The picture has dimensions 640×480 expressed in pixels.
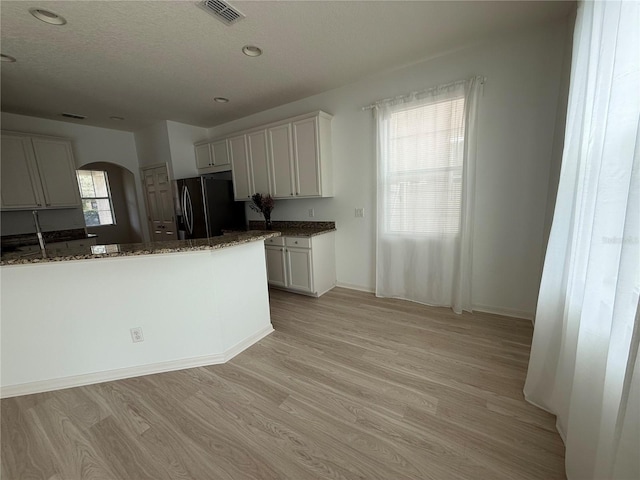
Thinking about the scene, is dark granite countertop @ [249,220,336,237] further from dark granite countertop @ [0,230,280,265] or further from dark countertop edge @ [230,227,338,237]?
dark granite countertop @ [0,230,280,265]

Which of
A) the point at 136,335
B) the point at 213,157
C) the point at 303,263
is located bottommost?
the point at 136,335

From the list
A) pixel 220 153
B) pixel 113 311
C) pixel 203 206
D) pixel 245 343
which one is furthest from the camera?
pixel 220 153

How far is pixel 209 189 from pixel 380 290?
303 cm

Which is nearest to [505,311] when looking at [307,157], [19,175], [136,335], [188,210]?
[307,157]

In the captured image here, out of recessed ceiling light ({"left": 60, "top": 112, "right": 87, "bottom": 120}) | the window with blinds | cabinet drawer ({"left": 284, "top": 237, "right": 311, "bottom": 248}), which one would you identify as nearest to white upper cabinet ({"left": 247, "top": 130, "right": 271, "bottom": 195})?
cabinet drawer ({"left": 284, "top": 237, "right": 311, "bottom": 248})

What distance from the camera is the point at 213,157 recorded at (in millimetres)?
4273

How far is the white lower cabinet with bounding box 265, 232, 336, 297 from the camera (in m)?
3.34

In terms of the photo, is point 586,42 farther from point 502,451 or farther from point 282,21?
point 502,451

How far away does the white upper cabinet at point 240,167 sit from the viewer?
389cm

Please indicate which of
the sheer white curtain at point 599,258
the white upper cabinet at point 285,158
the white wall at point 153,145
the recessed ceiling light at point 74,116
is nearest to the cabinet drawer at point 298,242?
the white upper cabinet at point 285,158

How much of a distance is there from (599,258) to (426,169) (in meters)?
1.99

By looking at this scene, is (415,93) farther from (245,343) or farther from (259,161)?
(245,343)

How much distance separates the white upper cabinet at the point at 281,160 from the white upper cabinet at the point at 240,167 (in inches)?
19.6

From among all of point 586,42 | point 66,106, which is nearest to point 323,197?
point 586,42
